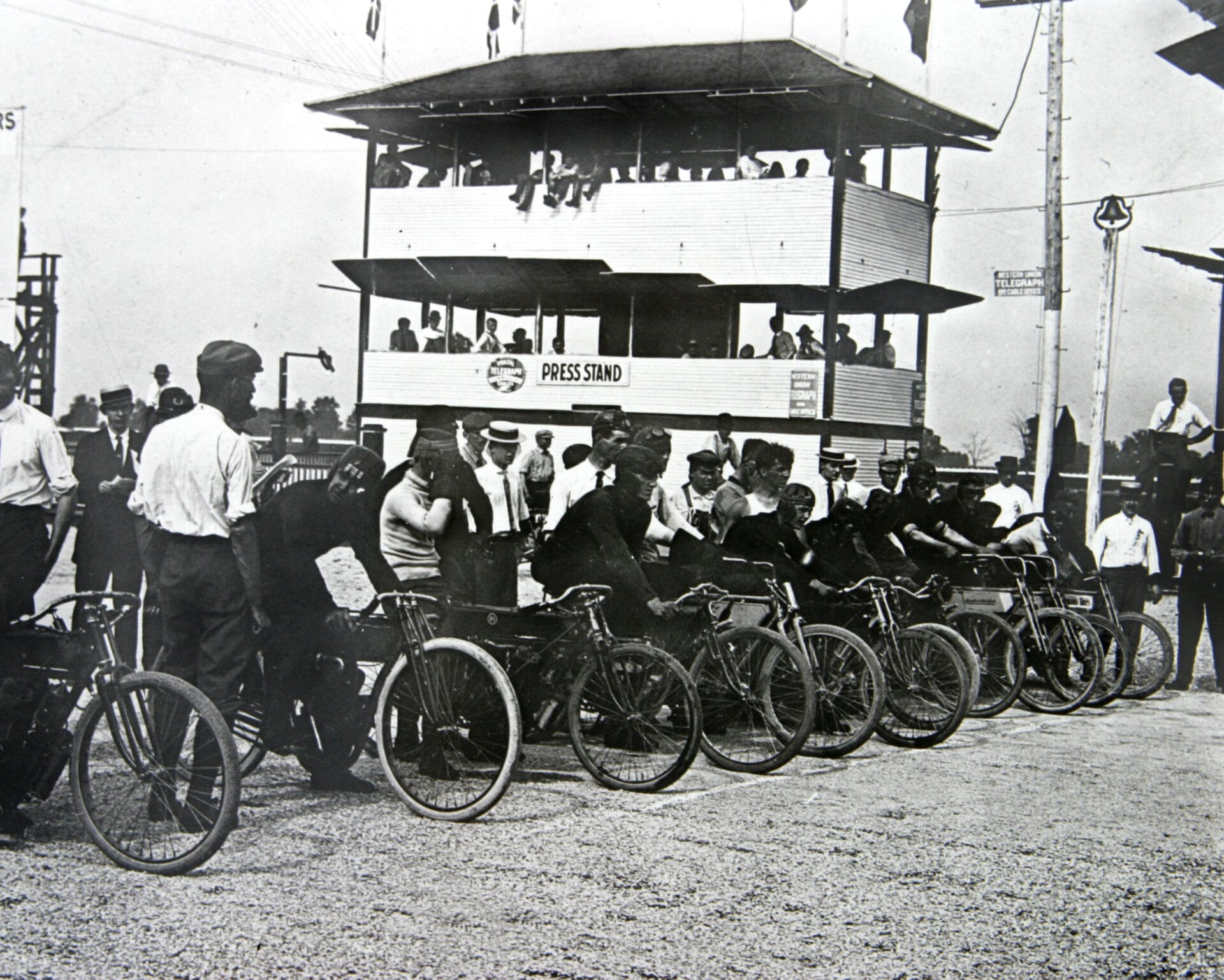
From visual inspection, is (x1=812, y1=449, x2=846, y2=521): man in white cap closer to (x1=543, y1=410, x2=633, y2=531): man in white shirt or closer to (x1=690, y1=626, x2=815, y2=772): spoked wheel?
(x1=543, y1=410, x2=633, y2=531): man in white shirt

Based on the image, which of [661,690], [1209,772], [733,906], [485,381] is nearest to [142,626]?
[661,690]

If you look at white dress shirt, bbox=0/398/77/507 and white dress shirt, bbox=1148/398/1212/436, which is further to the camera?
white dress shirt, bbox=1148/398/1212/436

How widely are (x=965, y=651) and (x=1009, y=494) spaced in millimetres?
3915

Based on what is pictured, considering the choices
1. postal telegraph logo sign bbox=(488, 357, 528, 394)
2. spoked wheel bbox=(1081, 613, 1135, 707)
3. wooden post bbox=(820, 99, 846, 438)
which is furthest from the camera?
wooden post bbox=(820, 99, 846, 438)

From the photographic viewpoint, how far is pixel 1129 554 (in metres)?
11.3

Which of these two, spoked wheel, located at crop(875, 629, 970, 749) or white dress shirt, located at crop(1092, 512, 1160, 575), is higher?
white dress shirt, located at crop(1092, 512, 1160, 575)

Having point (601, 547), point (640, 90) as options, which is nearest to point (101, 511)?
point (601, 547)

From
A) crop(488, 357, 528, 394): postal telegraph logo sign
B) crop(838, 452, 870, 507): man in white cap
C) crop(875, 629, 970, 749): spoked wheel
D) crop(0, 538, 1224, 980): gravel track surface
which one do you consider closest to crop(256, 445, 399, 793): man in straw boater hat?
crop(0, 538, 1224, 980): gravel track surface

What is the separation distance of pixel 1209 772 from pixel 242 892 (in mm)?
5337

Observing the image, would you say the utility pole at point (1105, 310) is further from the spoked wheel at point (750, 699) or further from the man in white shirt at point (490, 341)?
the man in white shirt at point (490, 341)

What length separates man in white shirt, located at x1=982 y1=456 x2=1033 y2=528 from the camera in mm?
11180

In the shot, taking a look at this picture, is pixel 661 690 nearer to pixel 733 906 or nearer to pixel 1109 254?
pixel 733 906

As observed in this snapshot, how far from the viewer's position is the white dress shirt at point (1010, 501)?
36.6ft

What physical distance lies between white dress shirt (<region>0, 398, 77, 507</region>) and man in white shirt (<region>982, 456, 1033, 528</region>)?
24.5ft
